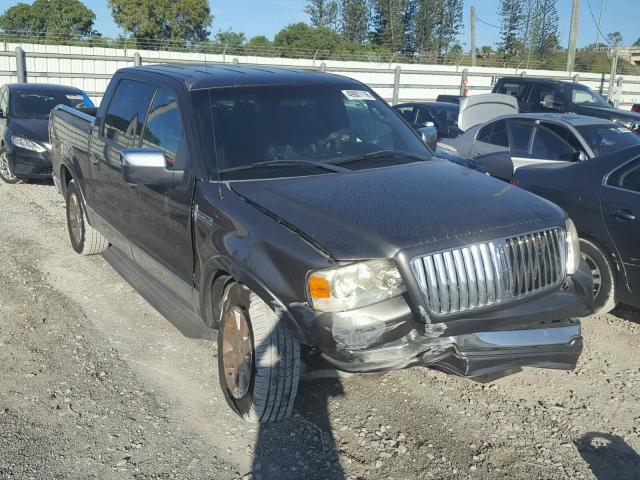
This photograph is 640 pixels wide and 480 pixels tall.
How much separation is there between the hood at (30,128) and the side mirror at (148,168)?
700 cm

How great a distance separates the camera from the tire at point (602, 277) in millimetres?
5301

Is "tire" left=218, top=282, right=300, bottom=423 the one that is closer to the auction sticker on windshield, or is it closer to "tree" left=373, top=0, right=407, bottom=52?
the auction sticker on windshield

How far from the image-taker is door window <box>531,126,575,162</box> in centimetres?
823

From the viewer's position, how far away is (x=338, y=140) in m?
4.51

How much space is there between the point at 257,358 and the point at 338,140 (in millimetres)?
1653


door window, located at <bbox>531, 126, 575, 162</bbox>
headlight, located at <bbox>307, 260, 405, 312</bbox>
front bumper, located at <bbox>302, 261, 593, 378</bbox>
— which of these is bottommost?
front bumper, located at <bbox>302, 261, 593, 378</bbox>

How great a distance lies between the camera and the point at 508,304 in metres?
3.41

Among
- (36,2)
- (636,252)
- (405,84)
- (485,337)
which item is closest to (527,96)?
(405,84)

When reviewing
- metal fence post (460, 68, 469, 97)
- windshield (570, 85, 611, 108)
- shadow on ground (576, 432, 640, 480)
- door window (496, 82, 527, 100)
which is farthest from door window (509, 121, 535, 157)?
metal fence post (460, 68, 469, 97)

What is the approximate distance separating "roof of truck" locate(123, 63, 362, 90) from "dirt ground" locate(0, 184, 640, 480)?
1.91 meters

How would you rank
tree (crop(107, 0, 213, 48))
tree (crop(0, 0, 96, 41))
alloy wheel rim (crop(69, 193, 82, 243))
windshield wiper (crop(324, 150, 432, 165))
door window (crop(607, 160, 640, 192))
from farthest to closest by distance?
tree (crop(0, 0, 96, 41)) → tree (crop(107, 0, 213, 48)) → alloy wheel rim (crop(69, 193, 82, 243)) → door window (crop(607, 160, 640, 192)) → windshield wiper (crop(324, 150, 432, 165))

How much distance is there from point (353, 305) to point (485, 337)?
2.37ft

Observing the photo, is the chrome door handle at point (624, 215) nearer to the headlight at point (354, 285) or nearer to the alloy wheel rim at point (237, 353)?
the headlight at point (354, 285)

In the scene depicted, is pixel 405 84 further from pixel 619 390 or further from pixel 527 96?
pixel 619 390
